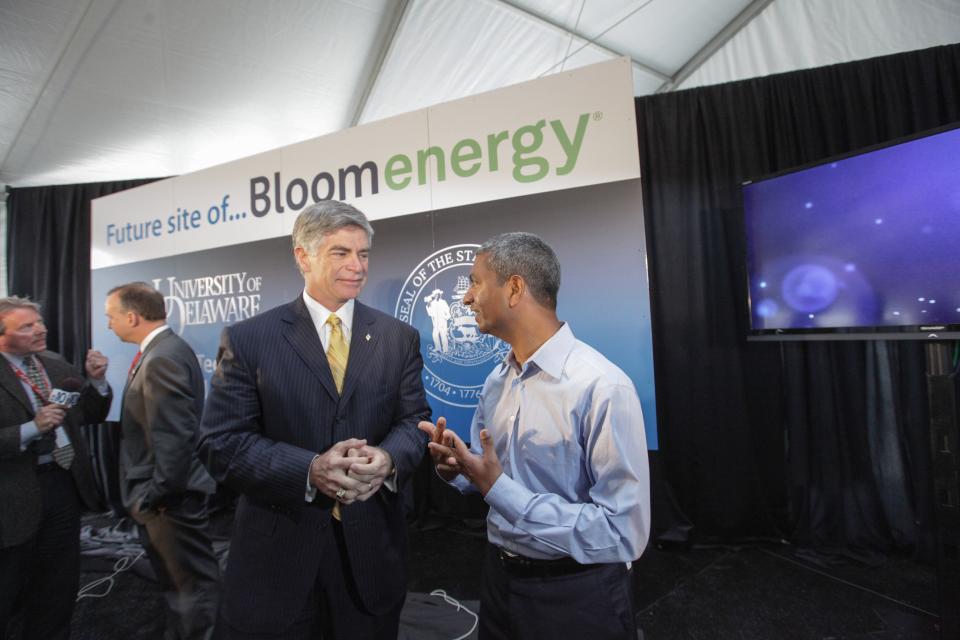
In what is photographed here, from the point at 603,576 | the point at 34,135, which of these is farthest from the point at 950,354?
the point at 34,135

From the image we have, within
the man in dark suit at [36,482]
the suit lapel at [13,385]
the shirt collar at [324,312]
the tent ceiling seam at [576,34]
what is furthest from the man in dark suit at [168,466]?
the tent ceiling seam at [576,34]

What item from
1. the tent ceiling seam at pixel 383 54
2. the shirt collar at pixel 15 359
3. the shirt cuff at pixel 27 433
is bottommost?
the shirt cuff at pixel 27 433

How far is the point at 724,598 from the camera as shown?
2.62 metres

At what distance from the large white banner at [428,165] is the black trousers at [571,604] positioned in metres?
1.97

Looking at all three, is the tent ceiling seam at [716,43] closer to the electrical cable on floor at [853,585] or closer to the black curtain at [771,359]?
the black curtain at [771,359]

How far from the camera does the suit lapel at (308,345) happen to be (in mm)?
1321

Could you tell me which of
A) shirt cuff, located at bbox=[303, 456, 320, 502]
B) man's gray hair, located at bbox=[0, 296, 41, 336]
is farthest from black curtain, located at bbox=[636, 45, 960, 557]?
man's gray hair, located at bbox=[0, 296, 41, 336]

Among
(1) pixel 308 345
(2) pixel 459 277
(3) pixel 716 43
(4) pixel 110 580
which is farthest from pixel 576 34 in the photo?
(4) pixel 110 580

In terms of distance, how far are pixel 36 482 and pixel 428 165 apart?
2485 millimetres

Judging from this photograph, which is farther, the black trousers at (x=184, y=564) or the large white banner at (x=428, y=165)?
the large white banner at (x=428, y=165)

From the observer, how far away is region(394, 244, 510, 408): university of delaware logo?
287cm

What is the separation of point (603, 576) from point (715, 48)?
3805 millimetres

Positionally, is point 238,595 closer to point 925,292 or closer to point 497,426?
point 497,426

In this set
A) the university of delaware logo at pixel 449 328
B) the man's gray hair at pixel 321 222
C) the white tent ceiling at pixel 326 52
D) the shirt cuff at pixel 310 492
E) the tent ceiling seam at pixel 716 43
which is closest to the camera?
the shirt cuff at pixel 310 492
